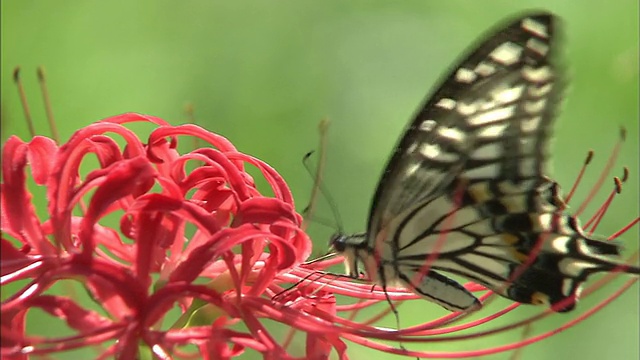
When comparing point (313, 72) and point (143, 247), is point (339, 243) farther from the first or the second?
point (313, 72)

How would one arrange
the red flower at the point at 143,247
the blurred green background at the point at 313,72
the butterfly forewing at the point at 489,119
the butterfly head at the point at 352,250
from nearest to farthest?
1. the red flower at the point at 143,247
2. the butterfly forewing at the point at 489,119
3. the butterfly head at the point at 352,250
4. the blurred green background at the point at 313,72

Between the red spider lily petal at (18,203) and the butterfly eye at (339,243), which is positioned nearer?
the red spider lily petal at (18,203)

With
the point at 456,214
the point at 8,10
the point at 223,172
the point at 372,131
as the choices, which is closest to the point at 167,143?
the point at 223,172

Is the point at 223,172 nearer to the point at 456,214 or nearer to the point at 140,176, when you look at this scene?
the point at 140,176

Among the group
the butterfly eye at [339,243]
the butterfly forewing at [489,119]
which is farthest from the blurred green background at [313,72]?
the butterfly forewing at [489,119]

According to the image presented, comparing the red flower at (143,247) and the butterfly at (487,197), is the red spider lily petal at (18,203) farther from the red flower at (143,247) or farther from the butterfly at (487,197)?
the butterfly at (487,197)

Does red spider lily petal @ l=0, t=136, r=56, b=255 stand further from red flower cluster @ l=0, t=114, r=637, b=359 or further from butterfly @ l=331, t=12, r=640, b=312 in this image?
butterfly @ l=331, t=12, r=640, b=312
